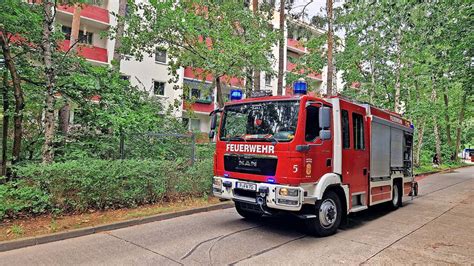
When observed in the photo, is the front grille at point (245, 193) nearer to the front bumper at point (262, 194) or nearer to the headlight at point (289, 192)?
the front bumper at point (262, 194)

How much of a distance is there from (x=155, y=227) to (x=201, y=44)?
707 cm

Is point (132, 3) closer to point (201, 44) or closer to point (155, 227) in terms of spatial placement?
point (201, 44)

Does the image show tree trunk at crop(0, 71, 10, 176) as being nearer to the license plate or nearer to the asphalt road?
the asphalt road

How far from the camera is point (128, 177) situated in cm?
727

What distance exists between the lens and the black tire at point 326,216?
594cm

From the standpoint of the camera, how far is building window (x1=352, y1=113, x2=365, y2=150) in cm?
692

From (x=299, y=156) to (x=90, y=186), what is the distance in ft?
14.3

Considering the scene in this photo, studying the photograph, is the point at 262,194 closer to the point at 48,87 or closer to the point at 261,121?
the point at 261,121

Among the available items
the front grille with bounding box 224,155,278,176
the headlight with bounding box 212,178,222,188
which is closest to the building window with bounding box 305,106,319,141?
the front grille with bounding box 224,155,278,176

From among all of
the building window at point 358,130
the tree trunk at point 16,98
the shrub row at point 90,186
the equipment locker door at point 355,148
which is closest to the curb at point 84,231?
the shrub row at point 90,186

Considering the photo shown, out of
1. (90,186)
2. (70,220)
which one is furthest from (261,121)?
(70,220)

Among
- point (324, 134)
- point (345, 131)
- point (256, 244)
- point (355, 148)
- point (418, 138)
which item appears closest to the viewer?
point (256, 244)

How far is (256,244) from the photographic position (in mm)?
5566

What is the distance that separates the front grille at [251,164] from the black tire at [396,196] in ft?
17.6
